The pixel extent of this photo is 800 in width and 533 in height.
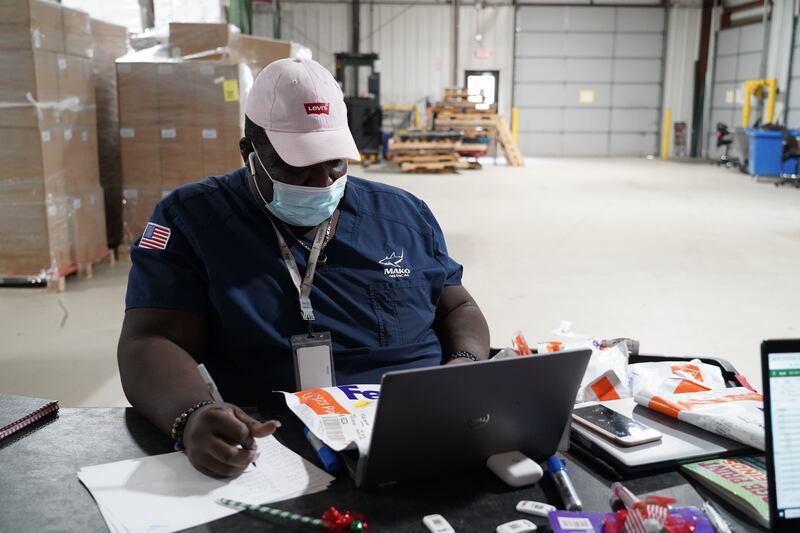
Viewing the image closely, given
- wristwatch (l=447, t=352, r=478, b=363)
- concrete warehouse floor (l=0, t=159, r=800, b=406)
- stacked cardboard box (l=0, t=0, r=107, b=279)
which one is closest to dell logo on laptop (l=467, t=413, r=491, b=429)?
wristwatch (l=447, t=352, r=478, b=363)

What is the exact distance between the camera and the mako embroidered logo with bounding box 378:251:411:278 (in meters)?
1.71

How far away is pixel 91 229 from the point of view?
5656 millimetres

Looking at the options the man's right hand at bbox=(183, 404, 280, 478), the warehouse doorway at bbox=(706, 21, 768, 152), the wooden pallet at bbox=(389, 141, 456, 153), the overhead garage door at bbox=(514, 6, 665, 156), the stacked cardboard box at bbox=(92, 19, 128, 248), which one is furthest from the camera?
the overhead garage door at bbox=(514, 6, 665, 156)

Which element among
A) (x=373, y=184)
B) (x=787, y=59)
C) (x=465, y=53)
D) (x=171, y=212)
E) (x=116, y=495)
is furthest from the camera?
(x=465, y=53)

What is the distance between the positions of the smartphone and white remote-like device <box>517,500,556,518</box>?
0.79ft

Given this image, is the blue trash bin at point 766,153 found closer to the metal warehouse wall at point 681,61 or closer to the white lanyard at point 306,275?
the metal warehouse wall at point 681,61

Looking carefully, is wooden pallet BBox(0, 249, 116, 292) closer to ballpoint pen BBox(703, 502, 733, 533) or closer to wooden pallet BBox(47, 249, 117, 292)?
wooden pallet BBox(47, 249, 117, 292)

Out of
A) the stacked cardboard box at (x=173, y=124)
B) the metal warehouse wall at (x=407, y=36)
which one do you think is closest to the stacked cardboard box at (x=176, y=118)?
the stacked cardboard box at (x=173, y=124)

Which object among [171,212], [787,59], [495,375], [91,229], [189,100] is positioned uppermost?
[787,59]

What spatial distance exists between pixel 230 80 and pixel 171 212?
4.52 m

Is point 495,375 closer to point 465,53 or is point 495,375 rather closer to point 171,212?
point 171,212

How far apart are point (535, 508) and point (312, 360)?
2.09 ft

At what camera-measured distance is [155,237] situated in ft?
5.08

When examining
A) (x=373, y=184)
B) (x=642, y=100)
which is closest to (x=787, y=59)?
(x=642, y=100)
